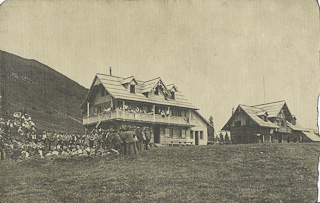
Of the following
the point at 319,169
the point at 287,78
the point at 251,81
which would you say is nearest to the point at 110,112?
the point at 251,81

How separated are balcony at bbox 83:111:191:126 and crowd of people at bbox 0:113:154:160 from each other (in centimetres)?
19

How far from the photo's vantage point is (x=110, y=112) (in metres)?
7.91

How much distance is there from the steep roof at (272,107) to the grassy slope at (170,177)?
76cm

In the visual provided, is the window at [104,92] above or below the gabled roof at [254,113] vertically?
above

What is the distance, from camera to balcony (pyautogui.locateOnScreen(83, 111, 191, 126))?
7895 mm

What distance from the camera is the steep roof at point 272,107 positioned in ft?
28.2

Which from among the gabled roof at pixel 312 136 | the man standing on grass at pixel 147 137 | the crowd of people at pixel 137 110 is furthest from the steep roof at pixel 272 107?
the man standing on grass at pixel 147 137

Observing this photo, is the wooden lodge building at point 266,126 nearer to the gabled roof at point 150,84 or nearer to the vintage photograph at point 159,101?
the vintage photograph at point 159,101

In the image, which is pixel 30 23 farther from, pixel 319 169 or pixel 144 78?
pixel 319 169

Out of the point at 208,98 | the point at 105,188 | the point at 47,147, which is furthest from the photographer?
the point at 208,98

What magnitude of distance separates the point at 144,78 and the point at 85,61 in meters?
1.13

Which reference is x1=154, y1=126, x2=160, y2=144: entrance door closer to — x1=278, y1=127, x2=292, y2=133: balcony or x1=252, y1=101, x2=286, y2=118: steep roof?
x1=252, y1=101, x2=286, y2=118: steep roof

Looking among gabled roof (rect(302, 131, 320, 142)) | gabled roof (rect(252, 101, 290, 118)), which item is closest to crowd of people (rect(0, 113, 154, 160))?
gabled roof (rect(252, 101, 290, 118))

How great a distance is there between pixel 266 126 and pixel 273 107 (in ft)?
1.33
